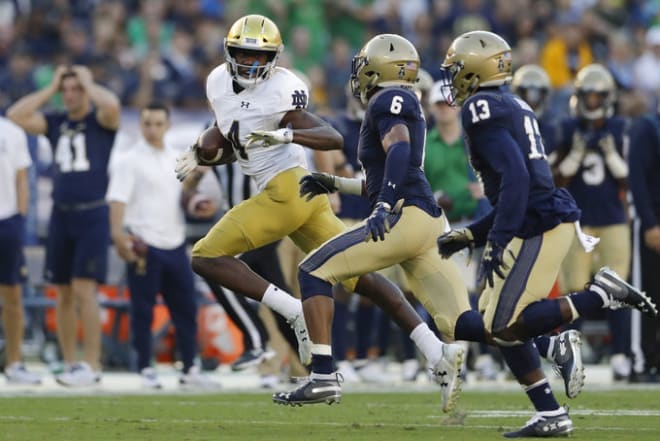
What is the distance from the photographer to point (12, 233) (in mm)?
11695

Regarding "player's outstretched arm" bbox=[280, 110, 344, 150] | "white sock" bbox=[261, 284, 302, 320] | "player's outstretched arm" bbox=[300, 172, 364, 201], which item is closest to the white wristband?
"player's outstretched arm" bbox=[300, 172, 364, 201]

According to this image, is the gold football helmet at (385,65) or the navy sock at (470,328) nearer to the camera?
the navy sock at (470,328)

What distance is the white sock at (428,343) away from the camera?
26.7ft

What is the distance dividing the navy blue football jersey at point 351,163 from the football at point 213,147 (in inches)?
124

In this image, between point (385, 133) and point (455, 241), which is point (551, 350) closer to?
point (455, 241)

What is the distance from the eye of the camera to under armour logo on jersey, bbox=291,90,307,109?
8812mm

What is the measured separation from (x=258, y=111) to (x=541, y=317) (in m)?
2.28

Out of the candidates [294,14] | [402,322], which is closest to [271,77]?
[402,322]

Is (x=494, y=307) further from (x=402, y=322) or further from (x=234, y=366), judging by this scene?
(x=234, y=366)

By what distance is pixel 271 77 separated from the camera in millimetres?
8898

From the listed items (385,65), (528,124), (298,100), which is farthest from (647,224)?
(528,124)

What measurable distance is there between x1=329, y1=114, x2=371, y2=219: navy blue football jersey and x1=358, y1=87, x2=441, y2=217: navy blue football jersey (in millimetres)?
3814

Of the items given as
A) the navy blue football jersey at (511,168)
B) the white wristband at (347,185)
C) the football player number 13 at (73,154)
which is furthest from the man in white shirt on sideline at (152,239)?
the navy blue football jersey at (511,168)

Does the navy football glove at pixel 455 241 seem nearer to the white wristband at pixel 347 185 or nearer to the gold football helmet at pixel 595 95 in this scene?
the white wristband at pixel 347 185
